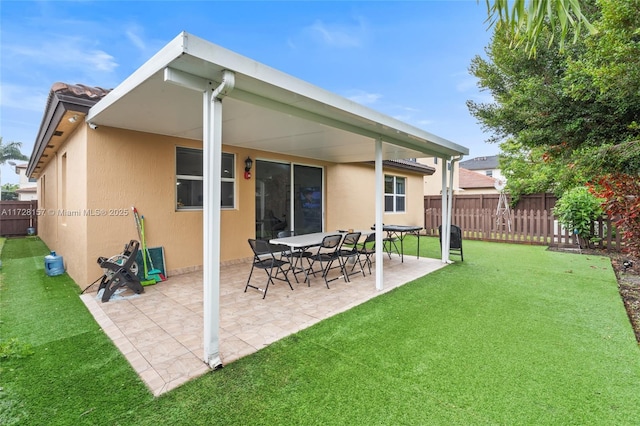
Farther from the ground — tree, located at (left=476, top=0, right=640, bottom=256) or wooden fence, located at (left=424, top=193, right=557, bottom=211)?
tree, located at (left=476, top=0, right=640, bottom=256)

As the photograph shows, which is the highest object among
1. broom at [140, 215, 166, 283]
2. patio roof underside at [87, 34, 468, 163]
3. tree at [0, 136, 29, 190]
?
tree at [0, 136, 29, 190]

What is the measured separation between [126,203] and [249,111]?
2.84 metres

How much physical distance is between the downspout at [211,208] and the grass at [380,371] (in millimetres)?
278

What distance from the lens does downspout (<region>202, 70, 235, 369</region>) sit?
8.32 feet

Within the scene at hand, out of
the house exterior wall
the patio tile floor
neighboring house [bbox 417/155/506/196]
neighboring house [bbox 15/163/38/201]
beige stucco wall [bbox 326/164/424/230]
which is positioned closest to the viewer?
the patio tile floor

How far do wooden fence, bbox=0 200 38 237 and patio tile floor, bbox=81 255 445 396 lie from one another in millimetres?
12101

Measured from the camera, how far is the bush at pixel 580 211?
814cm

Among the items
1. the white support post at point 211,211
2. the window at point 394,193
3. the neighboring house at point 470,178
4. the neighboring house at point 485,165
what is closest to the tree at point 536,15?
the white support post at point 211,211

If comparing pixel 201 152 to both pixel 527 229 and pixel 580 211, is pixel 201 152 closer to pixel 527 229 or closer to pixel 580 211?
pixel 580 211

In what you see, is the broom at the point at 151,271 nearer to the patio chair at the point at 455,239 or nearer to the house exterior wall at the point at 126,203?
the house exterior wall at the point at 126,203

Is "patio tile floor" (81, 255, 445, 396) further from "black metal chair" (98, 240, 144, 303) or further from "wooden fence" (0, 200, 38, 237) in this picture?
"wooden fence" (0, 200, 38, 237)

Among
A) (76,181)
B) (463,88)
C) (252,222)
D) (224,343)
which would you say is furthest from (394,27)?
(224,343)

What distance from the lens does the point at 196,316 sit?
12.0 feet


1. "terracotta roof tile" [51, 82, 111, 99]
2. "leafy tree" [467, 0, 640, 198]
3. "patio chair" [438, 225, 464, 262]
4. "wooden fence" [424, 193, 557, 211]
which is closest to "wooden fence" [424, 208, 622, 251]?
"wooden fence" [424, 193, 557, 211]
